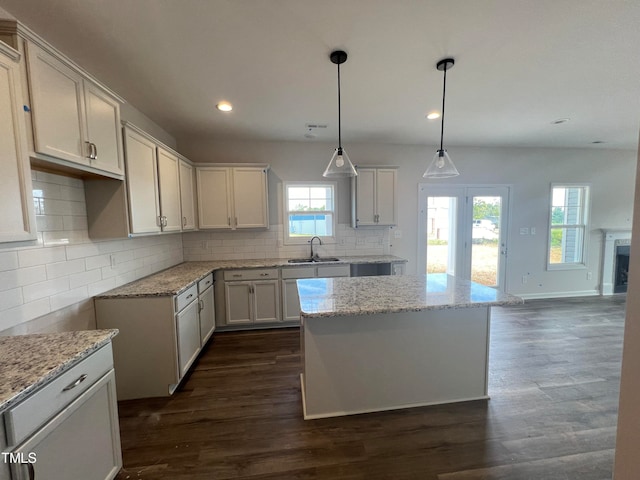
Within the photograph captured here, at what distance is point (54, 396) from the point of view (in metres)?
1.09

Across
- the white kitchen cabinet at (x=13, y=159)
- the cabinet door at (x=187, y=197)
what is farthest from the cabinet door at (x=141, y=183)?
the white kitchen cabinet at (x=13, y=159)

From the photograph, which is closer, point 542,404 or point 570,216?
point 542,404

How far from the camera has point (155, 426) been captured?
1.92 metres

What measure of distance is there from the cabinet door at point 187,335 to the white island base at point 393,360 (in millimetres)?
1155

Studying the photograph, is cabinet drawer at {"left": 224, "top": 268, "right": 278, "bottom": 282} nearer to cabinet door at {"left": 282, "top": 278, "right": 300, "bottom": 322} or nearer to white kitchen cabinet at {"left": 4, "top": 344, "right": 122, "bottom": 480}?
cabinet door at {"left": 282, "top": 278, "right": 300, "bottom": 322}

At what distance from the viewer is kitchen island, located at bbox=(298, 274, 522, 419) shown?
1908 millimetres

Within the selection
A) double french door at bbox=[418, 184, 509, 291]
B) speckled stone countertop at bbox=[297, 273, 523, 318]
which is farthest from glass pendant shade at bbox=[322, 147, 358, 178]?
double french door at bbox=[418, 184, 509, 291]

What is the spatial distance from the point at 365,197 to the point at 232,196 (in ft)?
6.33

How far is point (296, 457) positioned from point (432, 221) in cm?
392

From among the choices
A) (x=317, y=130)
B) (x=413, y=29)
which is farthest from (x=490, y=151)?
(x=413, y=29)

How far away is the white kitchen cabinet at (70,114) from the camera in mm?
1308

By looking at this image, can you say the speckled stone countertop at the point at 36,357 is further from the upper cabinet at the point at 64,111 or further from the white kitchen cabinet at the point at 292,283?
the white kitchen cabinet at the point at 292,283

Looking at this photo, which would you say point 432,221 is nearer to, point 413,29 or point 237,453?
point 413,29

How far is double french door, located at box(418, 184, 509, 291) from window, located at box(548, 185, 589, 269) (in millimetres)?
1028
